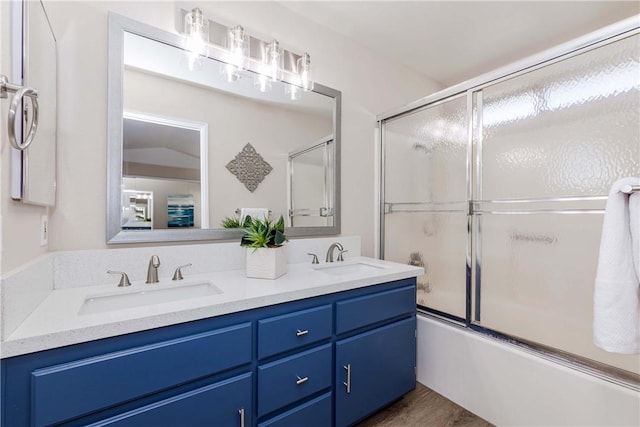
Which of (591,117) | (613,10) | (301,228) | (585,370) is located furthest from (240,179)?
(613,10)

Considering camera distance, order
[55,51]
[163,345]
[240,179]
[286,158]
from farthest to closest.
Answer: [286,158], [240,179], [55,51], [163,345]

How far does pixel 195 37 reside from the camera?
1.50 m

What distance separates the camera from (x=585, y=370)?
1.34 m

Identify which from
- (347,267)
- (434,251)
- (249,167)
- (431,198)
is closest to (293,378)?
(347,267)

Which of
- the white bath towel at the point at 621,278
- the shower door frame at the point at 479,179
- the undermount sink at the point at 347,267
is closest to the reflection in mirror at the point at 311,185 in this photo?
the undermount sink at the point at 347,267

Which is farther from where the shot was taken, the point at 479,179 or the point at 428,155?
the point at 428,155

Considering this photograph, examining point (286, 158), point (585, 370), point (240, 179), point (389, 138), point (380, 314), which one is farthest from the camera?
point (389, 138)

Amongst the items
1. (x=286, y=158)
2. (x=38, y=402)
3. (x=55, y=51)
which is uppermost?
(x=55, y=51)

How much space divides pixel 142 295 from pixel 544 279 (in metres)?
2.14

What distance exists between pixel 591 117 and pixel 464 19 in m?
1.09

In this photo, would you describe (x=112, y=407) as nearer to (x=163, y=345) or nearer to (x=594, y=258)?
(x=163, y=345)

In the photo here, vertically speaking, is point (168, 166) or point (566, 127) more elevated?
point (566, 127)

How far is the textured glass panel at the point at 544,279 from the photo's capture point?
1.55m

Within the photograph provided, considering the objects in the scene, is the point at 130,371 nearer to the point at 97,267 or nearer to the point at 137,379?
the point at 137,379
